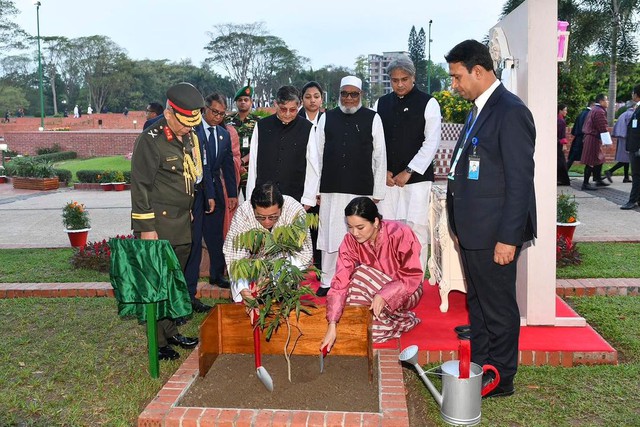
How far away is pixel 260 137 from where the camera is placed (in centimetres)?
560

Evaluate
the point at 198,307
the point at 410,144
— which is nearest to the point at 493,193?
the point at 410,144

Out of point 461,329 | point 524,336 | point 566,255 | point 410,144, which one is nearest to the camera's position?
point 524,336

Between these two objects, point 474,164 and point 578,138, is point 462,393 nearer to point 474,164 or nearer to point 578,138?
point 474,164

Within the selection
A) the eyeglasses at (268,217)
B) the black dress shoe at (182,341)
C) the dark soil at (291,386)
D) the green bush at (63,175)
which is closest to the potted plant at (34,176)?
the green bush at (63,175)

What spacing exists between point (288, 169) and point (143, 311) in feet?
6.26

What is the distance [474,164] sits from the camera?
3.43 metres

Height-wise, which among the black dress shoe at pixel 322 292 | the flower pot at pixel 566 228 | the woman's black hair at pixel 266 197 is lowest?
the black dress shoe at pixel 322 292

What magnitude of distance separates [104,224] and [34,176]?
8147mm

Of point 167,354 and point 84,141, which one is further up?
point 84,141

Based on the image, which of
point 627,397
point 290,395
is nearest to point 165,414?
point 290,395

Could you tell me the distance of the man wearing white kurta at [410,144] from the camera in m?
5.20

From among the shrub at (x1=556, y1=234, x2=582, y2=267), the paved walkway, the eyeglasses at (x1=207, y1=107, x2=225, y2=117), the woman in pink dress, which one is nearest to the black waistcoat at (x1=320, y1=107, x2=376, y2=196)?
the eyeglasses at (x1=207, y1=107, x2=225, y2=117)

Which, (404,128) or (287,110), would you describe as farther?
(287,110)

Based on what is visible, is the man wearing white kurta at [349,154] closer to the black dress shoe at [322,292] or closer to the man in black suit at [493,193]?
the black dress shoe at [322,292]
